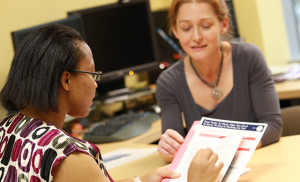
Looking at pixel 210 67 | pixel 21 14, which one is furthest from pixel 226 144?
pixel 21 14

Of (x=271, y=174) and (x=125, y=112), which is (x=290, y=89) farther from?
(x=271, y=174)

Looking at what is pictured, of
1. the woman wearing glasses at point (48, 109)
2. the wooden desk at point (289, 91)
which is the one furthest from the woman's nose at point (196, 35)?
the wooden desk at point (289, 91)

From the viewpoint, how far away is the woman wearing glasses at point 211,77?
2.10m

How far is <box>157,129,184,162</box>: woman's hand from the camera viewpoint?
177 centimetres

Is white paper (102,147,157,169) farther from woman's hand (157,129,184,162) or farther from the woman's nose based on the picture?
the woman's nose

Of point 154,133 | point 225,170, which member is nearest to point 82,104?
point 225,170

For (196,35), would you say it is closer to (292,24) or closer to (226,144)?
(226,144)

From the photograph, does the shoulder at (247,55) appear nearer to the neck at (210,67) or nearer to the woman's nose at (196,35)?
the neck at (210,67)

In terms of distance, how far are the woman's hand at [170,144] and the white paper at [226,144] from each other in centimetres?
9

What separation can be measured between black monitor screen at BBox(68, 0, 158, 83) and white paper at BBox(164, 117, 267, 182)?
1389 mm

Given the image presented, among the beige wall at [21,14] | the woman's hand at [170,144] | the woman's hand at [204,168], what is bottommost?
the woman's hand at [170,144]

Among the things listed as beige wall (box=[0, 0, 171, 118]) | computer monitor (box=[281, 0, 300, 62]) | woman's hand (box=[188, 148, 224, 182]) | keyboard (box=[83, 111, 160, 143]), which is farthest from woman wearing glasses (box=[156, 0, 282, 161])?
computer monitor (box=[281, 0, 300, 62])

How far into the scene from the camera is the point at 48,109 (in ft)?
4.24

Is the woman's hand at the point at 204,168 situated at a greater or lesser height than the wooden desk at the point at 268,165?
greater
